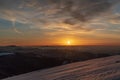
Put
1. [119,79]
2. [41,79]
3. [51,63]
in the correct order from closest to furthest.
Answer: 1. [119,79]
2. [41,79]
3. [51,63]

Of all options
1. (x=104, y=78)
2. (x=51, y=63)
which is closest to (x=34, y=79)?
(x=104, y=78)

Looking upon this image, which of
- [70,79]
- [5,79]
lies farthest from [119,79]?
[5,79]

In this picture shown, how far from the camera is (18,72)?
26812 mm

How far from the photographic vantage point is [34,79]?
18.8 m

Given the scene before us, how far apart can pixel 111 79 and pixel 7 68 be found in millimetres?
17255

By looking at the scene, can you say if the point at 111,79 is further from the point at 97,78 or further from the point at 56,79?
the point at 56,79

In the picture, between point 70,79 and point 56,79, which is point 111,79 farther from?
point 56,79

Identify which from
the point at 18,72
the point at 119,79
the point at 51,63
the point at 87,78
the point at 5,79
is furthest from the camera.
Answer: the point at 51,63

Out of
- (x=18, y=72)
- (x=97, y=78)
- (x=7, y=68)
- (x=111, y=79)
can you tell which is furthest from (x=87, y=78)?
(x=7, y=68)

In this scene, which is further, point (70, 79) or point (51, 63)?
point (51, 63)

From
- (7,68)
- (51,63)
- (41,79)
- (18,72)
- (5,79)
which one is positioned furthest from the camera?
(51,63)

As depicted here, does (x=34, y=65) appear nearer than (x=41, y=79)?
No

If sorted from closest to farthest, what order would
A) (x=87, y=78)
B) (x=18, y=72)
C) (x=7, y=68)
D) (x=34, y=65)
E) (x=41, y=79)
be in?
(x=87, y=78) → (x=41, y=79) → (x=18, y=72) → (x=7, y=68) → (x=34, y=65)

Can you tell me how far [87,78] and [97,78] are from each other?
87 cm
